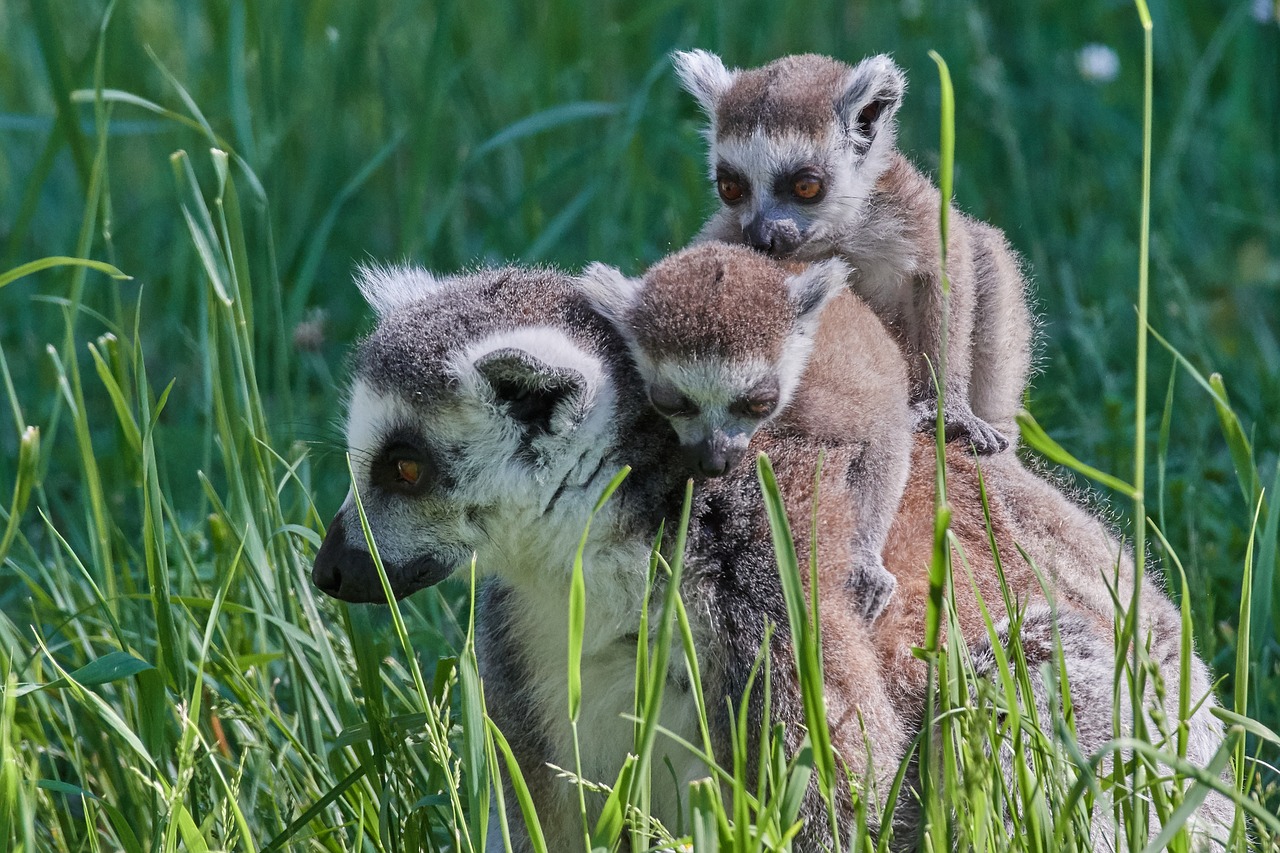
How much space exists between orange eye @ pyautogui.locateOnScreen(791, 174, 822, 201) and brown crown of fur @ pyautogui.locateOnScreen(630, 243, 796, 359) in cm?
83

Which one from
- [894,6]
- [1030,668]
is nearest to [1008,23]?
[894,6]

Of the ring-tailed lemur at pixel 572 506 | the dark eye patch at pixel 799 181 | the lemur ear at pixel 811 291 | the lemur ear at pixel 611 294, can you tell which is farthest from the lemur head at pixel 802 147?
the ring-tailed lemur at pixel 572 506

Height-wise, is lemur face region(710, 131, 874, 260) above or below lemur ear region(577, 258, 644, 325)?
above

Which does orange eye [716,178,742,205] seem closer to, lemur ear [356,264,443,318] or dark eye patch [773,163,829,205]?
dark eye patch [773,163,829,205]

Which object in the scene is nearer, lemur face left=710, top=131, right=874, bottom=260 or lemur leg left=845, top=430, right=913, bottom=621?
lemur leg left=845, top=430, right=913, bottom=621

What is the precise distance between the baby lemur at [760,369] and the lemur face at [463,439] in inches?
5.4

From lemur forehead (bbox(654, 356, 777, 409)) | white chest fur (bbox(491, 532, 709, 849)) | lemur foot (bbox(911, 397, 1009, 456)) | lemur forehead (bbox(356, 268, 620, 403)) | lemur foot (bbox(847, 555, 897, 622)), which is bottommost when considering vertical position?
white chest fur (bbox(491, 532, 709, 849))

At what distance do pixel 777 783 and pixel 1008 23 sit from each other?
6510mm

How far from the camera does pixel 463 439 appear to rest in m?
3.15

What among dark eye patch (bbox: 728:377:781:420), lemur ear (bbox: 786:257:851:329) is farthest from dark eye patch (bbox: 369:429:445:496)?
lemur ear (bbox: 786:257:851:329)

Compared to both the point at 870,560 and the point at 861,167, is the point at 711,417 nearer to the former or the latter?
the point at 870,560

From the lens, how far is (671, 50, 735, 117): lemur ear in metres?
4.59

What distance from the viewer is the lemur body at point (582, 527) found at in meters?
3.04

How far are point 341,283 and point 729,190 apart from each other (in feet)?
10.7
